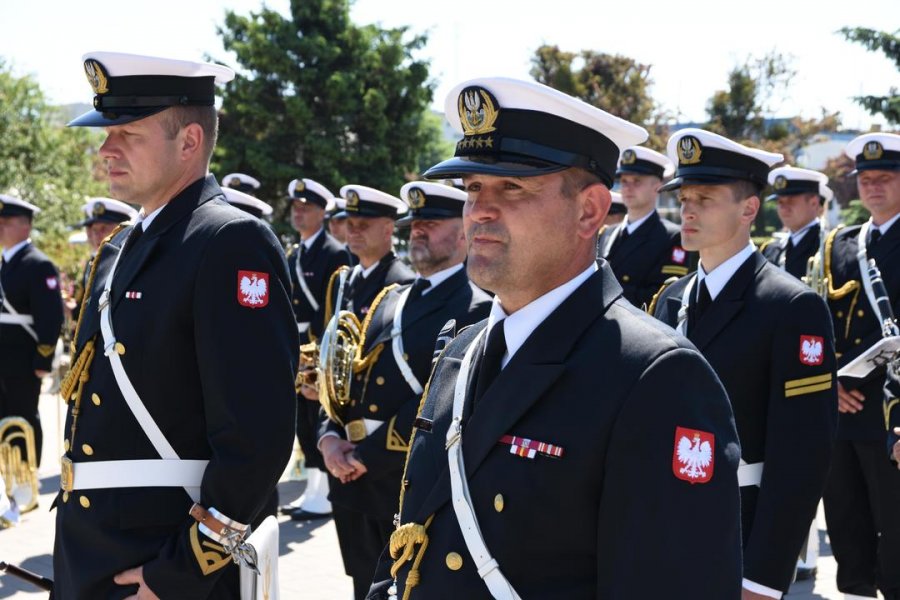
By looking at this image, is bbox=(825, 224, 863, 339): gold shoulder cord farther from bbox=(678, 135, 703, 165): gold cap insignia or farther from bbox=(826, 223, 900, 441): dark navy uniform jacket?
bbox=(678, 135, 703, 165): gold cap insignia

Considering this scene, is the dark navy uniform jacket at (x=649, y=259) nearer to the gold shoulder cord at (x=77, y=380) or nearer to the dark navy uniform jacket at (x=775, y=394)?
the dark navy uniform jacket at (x=775, y=394)

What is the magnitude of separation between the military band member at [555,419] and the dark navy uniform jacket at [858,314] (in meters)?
4.02

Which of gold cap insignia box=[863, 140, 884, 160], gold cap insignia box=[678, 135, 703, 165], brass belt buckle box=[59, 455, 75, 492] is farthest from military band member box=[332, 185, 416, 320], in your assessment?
brass belt buckle box=[59, 455, 75, 492]

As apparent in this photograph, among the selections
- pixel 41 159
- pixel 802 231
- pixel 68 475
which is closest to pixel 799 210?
pixel 802 231

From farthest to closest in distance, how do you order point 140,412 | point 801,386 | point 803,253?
point 803,253 < point 801,386 < point 140,412

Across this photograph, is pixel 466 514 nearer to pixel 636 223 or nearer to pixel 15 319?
pixel 636 223

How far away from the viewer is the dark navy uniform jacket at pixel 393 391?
5090 millimetres

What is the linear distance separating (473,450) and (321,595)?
4.61m

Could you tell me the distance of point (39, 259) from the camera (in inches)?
361

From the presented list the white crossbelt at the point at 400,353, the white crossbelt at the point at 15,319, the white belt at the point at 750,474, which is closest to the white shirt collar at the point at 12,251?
the white crossbelt at the point at 15,319

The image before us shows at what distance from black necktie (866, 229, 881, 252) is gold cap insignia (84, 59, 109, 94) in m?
4.62

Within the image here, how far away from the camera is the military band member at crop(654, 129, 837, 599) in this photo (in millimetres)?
3496

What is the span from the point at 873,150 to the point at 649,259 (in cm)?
230

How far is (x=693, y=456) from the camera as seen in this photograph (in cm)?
195
